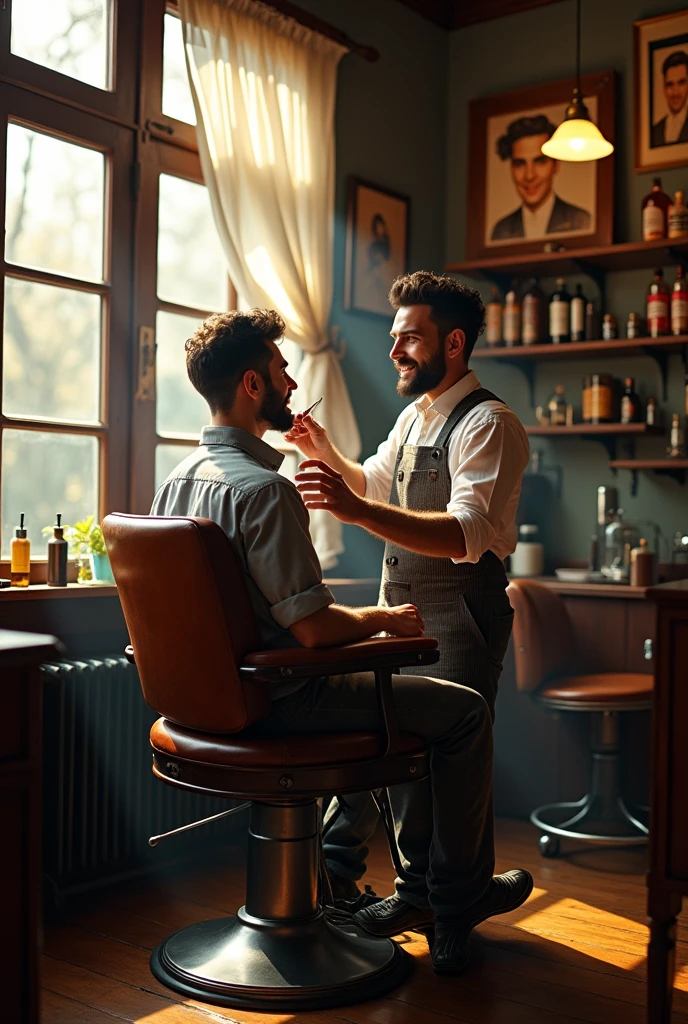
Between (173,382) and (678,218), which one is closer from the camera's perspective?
(173,382)

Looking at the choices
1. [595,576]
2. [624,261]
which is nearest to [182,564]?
[595,576]

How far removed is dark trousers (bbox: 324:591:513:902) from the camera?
2682mm

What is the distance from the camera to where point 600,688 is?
141 inches

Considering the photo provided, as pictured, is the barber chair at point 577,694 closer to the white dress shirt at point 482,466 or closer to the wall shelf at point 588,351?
the white dress shirt at point 482,466

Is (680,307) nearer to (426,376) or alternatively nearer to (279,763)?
(426,376)

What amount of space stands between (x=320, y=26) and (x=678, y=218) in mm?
1528

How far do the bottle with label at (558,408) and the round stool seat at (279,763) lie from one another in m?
2.47

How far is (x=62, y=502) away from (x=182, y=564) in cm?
125

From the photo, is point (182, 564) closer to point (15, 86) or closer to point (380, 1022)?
point (380, 1022)

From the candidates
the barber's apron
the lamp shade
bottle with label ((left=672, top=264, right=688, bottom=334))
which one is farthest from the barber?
bottle with label ((left=672, top=264, right=688, bottom=334))

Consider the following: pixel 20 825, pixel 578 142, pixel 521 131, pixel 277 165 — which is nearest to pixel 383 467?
pixel 277 165

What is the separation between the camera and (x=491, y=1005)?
7.69 ft

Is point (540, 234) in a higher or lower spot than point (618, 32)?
lower

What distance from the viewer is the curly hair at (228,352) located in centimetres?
243
